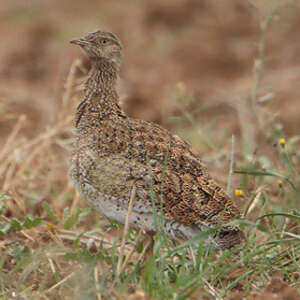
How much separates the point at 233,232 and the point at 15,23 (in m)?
7.88

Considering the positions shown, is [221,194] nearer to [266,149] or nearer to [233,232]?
[233,232]

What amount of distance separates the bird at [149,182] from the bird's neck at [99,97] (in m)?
0.12

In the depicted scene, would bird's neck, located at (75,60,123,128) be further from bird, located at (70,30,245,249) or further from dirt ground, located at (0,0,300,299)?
dirt ground, located at (0,0,300,299)

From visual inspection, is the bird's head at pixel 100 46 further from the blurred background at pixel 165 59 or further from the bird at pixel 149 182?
the blurred background at pixel 165 59

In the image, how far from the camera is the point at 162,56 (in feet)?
34.2

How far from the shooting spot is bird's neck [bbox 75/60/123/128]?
4.63m

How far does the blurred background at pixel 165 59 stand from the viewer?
8.63 m

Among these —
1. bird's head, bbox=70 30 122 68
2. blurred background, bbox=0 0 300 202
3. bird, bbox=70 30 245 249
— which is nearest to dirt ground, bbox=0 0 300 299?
blurred background, bbox=0 0 300 202

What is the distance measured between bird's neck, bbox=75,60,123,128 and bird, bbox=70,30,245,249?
0.38 feet

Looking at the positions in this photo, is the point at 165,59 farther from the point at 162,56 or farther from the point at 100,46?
the point at 100,46

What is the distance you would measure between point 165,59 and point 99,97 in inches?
226

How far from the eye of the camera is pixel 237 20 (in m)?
11.2

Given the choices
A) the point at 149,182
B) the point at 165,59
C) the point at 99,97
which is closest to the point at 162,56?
the point at 165,59

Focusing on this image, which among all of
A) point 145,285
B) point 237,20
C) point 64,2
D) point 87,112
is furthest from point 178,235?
point 64,2
